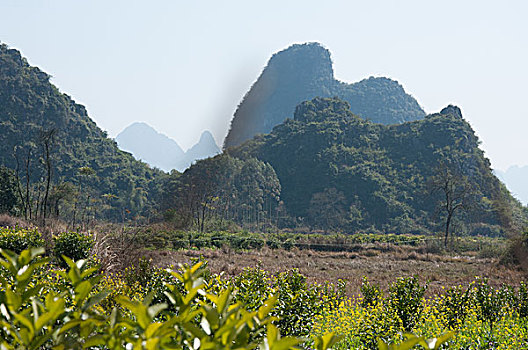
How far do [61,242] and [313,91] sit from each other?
157961 mm

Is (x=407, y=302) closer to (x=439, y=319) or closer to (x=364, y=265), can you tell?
(x=439, y=319)

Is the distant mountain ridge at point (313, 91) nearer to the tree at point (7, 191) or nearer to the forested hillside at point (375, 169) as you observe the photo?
the forested hillside at point (375, 169)

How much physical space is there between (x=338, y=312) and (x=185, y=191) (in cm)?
4243

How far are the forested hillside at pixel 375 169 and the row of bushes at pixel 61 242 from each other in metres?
45.8

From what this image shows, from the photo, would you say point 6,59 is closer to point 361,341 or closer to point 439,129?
point 439,129

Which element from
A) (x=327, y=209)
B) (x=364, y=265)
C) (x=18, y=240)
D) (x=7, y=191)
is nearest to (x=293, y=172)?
(x=327, y=209)

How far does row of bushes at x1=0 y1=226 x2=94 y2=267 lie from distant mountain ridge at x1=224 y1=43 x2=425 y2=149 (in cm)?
14364

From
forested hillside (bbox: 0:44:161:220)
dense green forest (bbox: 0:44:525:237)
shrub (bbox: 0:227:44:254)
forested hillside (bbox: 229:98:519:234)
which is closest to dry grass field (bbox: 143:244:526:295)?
shrub (bbox: 0:227:44:254)

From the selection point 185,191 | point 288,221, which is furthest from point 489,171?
point 185,191

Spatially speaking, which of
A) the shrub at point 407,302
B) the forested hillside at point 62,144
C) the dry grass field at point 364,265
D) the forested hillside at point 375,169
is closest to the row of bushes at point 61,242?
the dry grass field at point 364,265

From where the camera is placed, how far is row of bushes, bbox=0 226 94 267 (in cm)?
952

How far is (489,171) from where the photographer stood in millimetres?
63938

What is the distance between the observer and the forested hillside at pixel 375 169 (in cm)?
5662

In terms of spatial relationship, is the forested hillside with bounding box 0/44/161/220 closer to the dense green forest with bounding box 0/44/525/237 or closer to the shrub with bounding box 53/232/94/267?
the dense green forest with bounding box 0/44/525/237
